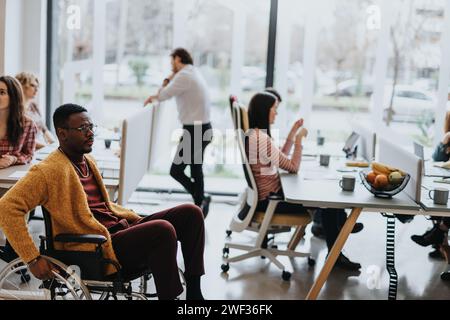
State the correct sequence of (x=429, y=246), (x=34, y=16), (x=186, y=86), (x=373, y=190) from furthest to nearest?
(x=34, y=16) → (x=186, y=86) → (x=429, y=246) → (x=373, y=190)

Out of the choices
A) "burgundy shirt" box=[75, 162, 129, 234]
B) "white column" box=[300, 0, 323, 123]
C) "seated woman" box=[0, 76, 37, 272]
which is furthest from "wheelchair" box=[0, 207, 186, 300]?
"white column" box=[300, 0, 323, 123]

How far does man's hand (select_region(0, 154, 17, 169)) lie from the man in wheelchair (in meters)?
1.04

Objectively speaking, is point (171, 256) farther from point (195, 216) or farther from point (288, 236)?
point (288, 236)

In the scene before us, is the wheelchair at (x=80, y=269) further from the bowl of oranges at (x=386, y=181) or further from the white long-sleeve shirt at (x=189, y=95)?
the white long-sleeve shirt at (x=189, y=95)

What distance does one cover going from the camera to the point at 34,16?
623 cm

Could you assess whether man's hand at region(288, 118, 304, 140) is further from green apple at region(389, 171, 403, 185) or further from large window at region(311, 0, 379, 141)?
large window at region(311, 0, 379, 141)

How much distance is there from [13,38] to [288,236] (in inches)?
109

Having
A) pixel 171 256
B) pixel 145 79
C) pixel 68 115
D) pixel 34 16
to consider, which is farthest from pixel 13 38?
pixel 171 256

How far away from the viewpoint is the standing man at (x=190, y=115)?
572 centimetres

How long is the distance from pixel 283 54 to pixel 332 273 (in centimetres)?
247

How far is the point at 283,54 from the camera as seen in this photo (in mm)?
6449

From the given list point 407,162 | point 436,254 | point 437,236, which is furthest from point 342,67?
point 407,162

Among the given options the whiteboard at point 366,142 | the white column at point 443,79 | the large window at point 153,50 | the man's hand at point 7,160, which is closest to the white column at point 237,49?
the large window at point 153,50

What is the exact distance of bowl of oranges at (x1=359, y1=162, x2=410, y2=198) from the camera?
379 cm
